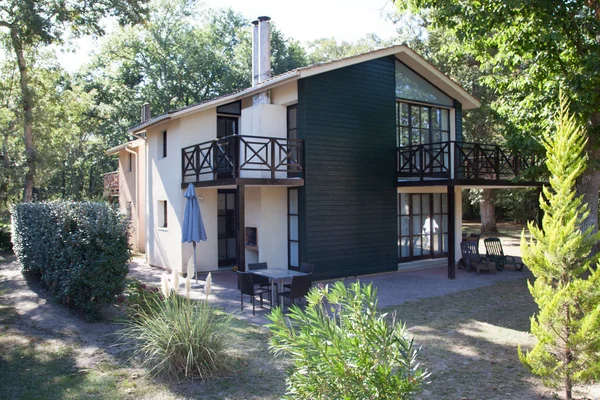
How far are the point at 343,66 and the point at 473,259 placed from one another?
23.0 feet

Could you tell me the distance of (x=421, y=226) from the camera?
15.2 meters

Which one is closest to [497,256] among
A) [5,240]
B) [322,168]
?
[322,168]

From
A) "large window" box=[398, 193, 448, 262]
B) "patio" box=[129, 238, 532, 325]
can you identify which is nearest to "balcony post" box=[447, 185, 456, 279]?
"patio" box=[129, 238, 532, 325]

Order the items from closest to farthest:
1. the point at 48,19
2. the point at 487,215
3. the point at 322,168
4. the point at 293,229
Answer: the point at 322,168 → the point at 293,229 → the point at 48,19 → the point at 487,215

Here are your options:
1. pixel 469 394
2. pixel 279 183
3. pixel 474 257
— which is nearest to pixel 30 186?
pixel 279 183

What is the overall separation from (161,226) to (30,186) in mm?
8622

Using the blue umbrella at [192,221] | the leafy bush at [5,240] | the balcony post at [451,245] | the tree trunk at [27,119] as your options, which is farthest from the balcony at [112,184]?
the balcony post at [451,245]

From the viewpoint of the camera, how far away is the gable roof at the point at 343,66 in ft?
39.2

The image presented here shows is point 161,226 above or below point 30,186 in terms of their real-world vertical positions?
below

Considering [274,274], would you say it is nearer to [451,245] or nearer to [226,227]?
[451,245]

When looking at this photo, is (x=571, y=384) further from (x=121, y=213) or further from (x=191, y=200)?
(x=191, y=200)

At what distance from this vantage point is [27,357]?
643cm

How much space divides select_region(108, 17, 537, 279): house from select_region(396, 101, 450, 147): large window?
4 centimetres

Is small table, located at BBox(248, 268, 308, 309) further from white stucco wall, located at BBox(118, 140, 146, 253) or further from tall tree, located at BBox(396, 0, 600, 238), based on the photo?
white stucco wall, located at BBox(118, 140, 146, 253)
